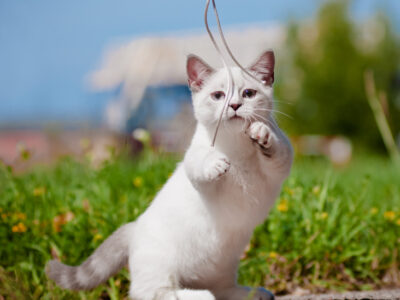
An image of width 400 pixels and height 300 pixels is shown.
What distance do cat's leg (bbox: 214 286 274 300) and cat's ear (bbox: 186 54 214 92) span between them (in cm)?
89

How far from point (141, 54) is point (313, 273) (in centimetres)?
977

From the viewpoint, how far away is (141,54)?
1149 centimetres

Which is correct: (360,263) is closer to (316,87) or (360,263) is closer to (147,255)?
(147,255)

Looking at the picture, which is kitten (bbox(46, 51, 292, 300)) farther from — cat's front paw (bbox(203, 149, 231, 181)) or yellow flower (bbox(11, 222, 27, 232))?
yellow flower (bbox(11, 222, 27, 232))

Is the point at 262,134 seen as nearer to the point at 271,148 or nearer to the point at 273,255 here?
the point at 271,148

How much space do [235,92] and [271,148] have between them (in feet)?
0.91

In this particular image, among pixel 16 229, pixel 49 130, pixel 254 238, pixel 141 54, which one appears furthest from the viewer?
pixel 141 54

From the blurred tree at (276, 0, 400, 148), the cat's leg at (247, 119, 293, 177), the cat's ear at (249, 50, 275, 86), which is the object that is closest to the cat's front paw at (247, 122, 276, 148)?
the cat's leg at (247, 119, 293, 177)

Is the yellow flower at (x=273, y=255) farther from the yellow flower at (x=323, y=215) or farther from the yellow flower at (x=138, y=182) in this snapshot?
the yellow flower at (x=138, y=182)

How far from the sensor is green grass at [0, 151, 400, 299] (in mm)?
2439

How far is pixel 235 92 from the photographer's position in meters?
1.78


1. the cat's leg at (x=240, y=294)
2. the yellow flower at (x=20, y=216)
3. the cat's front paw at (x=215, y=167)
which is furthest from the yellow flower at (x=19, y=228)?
the cat's front paw at (x=215, y=167)

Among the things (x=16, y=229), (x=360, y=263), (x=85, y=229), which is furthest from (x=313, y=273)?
(x=16, y=229)

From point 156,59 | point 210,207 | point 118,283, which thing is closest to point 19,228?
point 118,283
